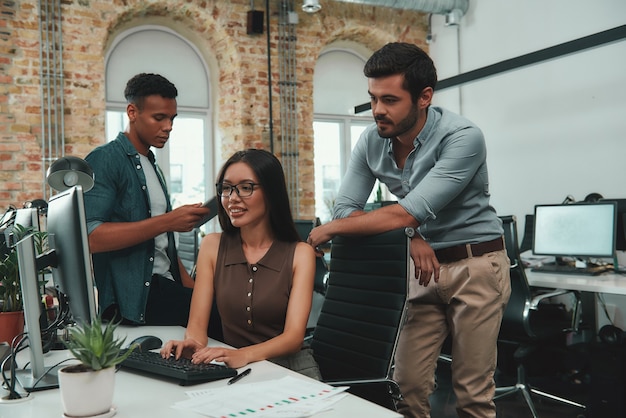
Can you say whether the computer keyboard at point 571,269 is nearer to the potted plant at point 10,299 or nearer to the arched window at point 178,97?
the potted plant at point 10,299

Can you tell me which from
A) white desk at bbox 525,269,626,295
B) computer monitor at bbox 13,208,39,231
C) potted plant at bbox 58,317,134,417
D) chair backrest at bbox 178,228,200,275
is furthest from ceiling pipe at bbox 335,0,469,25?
potted plant at bbox 58,317,134,417

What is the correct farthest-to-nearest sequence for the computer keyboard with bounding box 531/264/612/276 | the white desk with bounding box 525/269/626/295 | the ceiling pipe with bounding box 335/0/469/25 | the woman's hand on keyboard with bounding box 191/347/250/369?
the ceiling pipe with bounding box 335/0/469/25 < the computer keyboard with bounding box 531/264/612/276 < the white desk with bounding box 525/269/626/295 < the woman's hand on keyboard with bounding box 191/347/250/369

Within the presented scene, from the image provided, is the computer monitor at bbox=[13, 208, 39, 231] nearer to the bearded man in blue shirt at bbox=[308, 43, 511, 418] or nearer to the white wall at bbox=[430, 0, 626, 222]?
the bearded man in blue shirt at bbox=[308, 43, 511, 418]

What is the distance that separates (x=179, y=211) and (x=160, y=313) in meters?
0.40

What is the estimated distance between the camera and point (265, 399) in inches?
51.1

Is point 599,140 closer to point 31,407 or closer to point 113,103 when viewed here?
point 113,103

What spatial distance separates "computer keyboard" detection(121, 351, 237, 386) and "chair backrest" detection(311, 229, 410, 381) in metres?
0.51

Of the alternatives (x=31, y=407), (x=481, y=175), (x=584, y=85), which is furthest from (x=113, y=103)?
(x=31, y=407)

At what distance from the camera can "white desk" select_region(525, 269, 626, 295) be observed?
3.26m

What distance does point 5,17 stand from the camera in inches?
211

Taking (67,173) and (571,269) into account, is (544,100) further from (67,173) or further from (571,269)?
(67,173)

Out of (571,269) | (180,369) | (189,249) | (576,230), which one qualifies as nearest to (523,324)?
(571,269)

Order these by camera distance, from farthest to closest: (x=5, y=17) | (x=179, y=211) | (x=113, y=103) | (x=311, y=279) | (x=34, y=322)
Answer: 1. (x=113, y=103)
2. (x=5, y=17)
3. (x=179, y=211)
4. (x=311, y=279)
5. (x=34, y=322)

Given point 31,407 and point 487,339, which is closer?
point 31,407
